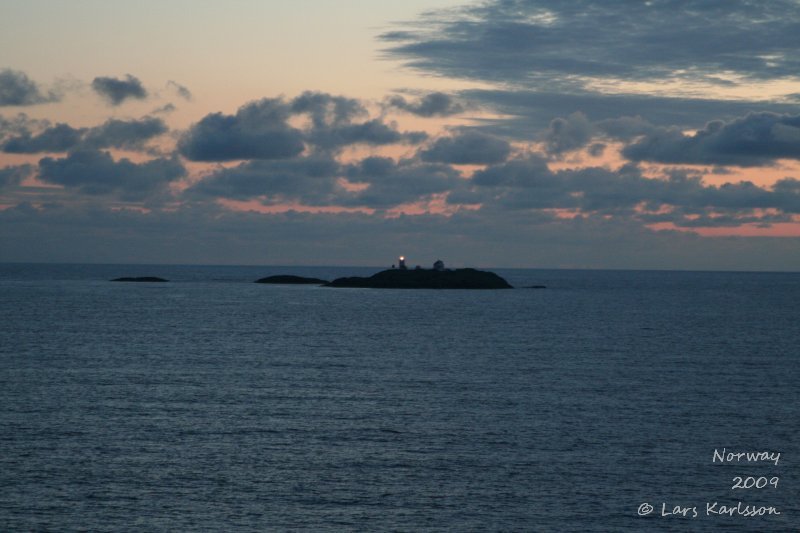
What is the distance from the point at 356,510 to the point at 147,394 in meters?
33.3

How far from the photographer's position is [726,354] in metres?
99.1

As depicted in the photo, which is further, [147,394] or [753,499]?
[147,394]

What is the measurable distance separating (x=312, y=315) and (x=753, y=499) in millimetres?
122671

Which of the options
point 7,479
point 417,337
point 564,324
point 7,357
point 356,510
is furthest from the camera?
point 564,324

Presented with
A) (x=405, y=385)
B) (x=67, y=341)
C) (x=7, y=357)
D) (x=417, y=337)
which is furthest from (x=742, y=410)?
(x=67, y=341)

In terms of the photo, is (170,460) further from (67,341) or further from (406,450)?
(67,341)

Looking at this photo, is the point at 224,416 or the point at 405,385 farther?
the point at 405,385

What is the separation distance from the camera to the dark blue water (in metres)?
A: 40.4

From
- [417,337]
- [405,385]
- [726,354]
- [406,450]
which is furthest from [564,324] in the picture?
[406,450]

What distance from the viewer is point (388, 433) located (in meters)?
54.7

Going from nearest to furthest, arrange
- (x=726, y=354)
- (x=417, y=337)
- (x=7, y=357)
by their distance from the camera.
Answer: (x=7, y=357), (x=726, y=354), (x=417, y=337)

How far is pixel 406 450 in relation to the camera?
50.4 metres

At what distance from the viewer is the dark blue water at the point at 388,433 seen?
40406 mm

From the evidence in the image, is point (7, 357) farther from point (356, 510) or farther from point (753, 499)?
point (753, 499)
